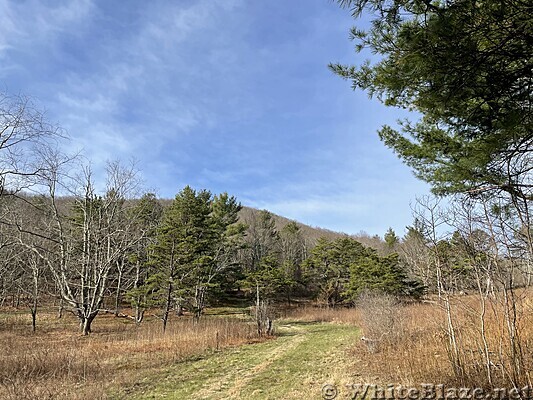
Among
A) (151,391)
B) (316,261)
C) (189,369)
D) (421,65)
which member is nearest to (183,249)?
(189,369)

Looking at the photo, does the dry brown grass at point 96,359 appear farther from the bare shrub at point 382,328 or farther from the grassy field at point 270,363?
the bare shrub at point 382,328

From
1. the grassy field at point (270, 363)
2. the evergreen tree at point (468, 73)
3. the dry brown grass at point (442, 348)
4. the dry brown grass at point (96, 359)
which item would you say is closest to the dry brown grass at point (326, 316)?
the dry brown grass at point (96, 359)

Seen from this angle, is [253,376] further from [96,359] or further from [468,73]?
[468,73]

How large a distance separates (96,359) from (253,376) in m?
4.71

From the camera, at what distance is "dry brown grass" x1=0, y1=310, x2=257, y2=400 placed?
6059mm

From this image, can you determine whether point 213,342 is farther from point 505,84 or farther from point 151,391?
point 505,84

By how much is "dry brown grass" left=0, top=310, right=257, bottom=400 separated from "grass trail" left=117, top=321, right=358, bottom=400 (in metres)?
0.75

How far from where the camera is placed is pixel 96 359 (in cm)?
915

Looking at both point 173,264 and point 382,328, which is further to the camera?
point 173,264

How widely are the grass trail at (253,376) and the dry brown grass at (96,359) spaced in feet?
2.46

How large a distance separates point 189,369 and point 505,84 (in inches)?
332

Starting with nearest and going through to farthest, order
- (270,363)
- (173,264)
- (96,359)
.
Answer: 1. (270,363)
2. (96,359)
3. (173,264)

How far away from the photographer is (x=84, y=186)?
55.1ft

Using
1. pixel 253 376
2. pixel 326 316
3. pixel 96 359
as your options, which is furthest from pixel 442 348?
pixel 326 316
